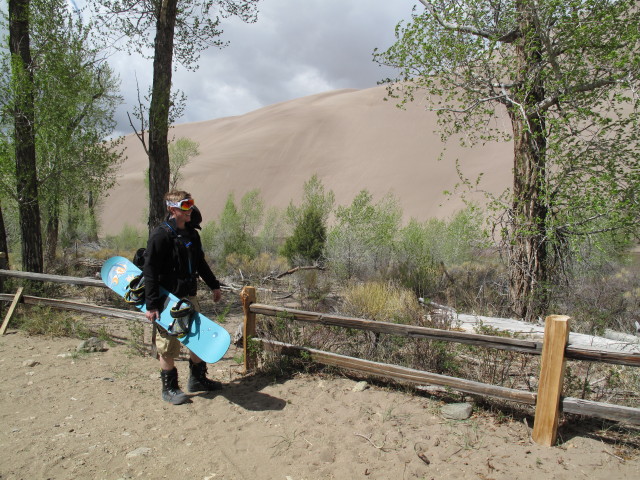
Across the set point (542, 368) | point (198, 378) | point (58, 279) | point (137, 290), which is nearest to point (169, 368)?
point (198, 378)

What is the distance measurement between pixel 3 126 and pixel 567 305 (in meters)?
11.1

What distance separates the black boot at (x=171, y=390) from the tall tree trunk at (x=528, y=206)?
218 inches

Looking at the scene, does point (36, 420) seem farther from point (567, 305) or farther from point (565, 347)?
point (567, 305)

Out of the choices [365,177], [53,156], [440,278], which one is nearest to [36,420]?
[53,156]

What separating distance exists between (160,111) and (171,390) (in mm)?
6061

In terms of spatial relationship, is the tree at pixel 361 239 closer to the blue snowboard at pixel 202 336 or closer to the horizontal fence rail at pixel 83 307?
the horizontal fence rail at pixel 83 307

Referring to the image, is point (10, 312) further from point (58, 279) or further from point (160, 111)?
point (160, 111)

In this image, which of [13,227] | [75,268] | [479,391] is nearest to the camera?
[479,391]

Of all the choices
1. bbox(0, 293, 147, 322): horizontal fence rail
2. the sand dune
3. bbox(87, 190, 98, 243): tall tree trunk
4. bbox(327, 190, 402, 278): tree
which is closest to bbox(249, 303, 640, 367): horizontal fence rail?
bbox(0, 293, 147, 322): horizontal fence rail

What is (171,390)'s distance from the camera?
167 inches

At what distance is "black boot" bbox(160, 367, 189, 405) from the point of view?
13.8 ft

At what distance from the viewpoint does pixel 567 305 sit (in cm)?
791

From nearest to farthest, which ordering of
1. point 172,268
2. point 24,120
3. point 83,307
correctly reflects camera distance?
point 172,268 → point 83,307 → point 24,120

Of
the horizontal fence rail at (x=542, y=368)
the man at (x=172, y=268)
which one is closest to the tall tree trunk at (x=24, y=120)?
the man at (x=172, y=268)
